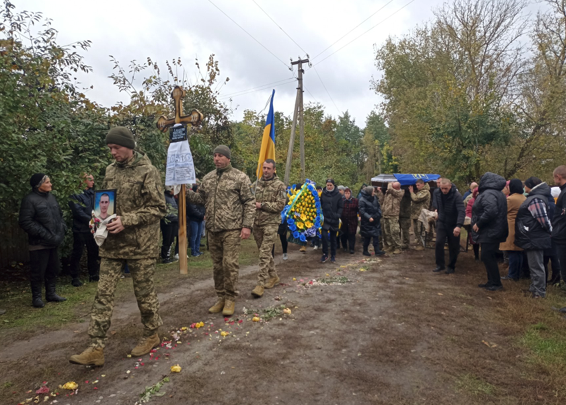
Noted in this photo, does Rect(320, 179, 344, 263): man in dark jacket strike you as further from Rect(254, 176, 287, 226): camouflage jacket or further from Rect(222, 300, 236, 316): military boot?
Rect(222, 300, 236, 316): military boot

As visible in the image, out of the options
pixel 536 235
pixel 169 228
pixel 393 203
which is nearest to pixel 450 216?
pixel 536 235

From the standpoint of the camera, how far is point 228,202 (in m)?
5.07

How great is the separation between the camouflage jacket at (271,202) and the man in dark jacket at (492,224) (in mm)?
3525

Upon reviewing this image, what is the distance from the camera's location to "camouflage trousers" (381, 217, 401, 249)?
1066cm

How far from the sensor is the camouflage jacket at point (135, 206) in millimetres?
3803

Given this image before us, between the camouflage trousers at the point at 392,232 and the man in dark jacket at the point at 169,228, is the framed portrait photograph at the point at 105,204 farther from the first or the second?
→ the camouflage trousers at the point at 392,232

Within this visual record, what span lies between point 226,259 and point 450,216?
5.14 m

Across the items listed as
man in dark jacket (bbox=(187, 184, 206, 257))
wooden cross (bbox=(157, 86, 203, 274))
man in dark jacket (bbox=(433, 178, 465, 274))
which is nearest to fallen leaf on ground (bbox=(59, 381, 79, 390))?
wooden cross (bbox=(157, 86, 203, 274))

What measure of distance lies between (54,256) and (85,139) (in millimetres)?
2768

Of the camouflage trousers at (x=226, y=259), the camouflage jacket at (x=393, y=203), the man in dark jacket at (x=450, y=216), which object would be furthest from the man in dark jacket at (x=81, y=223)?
the camouflage jacket at (x=393, y=203)

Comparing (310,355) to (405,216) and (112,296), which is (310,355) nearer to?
(112,296)

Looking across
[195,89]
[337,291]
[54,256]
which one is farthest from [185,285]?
[195,89]

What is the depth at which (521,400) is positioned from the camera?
3121 mm

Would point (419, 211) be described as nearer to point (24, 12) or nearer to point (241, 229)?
point (241, 229)
